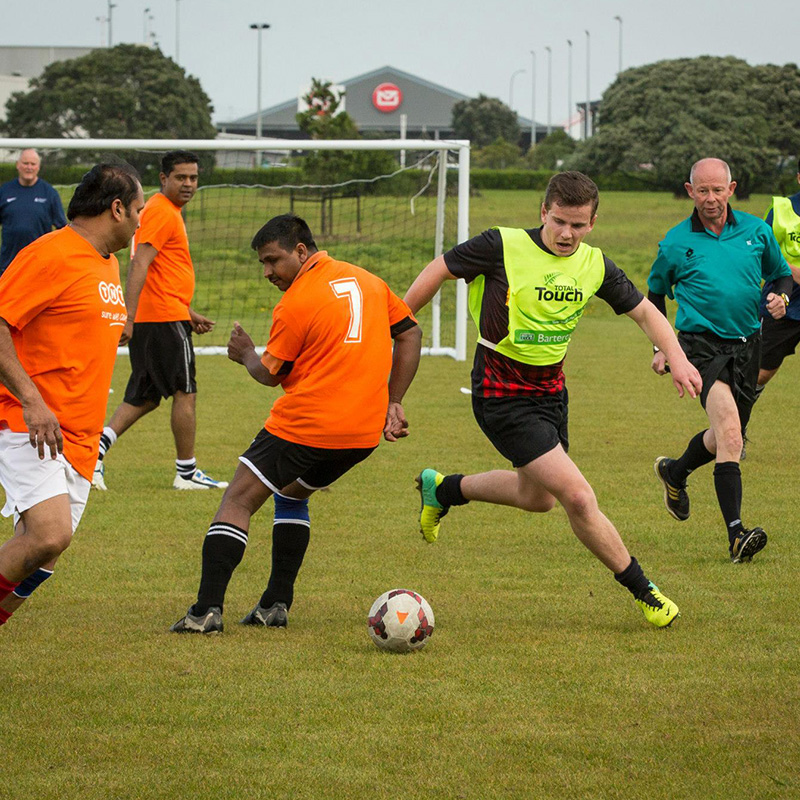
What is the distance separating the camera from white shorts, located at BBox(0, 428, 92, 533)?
467cm

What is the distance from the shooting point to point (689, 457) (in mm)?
7723

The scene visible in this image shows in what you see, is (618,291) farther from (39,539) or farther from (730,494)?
(39,539)

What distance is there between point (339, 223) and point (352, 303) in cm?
1720

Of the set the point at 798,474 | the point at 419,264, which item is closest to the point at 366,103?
the point at 419,264

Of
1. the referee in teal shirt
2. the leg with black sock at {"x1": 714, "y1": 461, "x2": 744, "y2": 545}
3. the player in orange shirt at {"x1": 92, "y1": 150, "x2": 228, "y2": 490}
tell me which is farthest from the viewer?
the player in orange shirt at {"x1": 92, "y1": 150, "x2": 228, "y2": 490}

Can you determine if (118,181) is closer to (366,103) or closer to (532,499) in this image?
(532,499)

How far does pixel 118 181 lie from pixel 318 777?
7.75 ft

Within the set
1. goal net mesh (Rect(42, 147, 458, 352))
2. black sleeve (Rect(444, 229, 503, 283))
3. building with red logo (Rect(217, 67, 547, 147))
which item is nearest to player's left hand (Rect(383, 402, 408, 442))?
black sleeve (Rect(444, 229, 503, 283))

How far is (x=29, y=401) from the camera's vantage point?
450cm

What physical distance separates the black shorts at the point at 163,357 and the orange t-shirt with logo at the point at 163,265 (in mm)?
71

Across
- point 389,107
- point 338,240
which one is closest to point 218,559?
point 338,240

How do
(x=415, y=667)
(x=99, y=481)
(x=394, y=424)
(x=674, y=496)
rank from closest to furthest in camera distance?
1. (x=415, y=667)
2. (x=394, y=424)
3. (x=674, y=496)
4. (x=99, y=481)

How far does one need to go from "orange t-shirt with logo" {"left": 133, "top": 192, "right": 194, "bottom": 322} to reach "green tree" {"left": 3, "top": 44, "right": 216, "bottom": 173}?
1761 inches

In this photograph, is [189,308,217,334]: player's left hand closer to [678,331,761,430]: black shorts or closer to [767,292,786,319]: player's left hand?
[678,331,761,430]: black shorts
